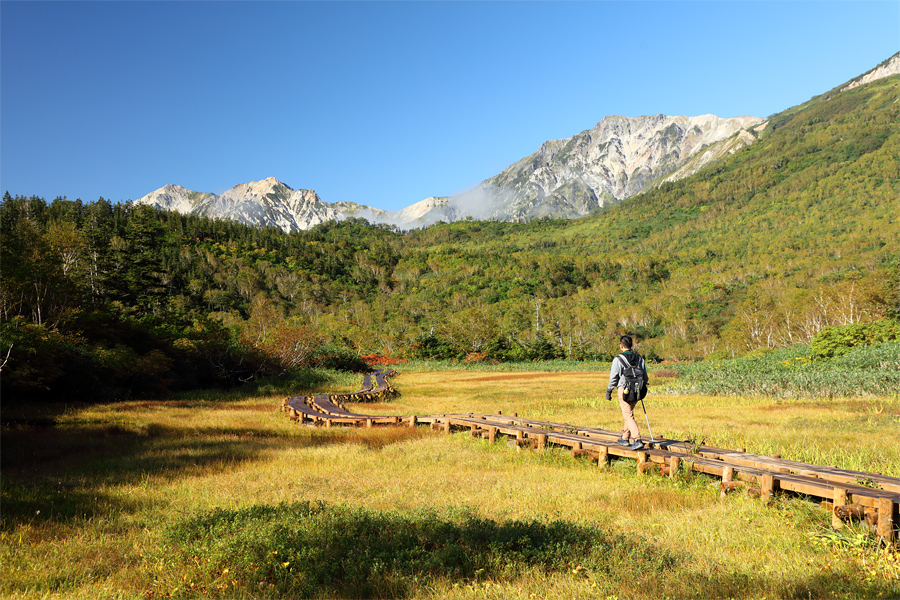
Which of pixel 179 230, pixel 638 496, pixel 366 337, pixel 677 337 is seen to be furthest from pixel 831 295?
pixel 179 230

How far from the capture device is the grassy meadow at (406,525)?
203 inches

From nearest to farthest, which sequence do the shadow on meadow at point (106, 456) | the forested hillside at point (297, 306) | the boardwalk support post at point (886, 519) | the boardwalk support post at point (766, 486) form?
the boardwalk support post at point (886, 519), the boardwalk support post at point (766, 486), the shadow on meadow at point (106, 456), the forested hillside at point (297, 306)

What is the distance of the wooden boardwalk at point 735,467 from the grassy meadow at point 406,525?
0.97 feet

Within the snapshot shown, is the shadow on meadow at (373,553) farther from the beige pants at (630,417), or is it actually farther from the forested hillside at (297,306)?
the forested hillside at (297,306)

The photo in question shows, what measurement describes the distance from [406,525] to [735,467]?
6082 mm

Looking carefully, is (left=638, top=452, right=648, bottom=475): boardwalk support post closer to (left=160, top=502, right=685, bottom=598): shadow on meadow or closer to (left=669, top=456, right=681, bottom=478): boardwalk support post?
(left=669, top=456, right=681, bottom=478): boardwalk support post

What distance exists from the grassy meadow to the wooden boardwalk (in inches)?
11.6

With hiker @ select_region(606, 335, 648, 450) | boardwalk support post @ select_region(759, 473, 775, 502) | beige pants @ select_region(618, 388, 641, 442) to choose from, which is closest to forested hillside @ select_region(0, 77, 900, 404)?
hiker @ select_region(606, 335, 648, 450)

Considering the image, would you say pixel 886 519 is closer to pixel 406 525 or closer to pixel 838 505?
pixel 838 505

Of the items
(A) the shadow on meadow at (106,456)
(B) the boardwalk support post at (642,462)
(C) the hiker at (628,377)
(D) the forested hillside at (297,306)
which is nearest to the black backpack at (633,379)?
(C) the hiker at (628,377)

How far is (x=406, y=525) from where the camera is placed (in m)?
6.81

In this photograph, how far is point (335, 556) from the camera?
5711 mm

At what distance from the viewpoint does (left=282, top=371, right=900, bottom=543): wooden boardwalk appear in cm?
669

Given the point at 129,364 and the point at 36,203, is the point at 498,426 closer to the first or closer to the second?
the point at 129,364
